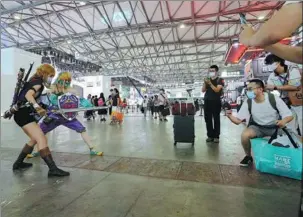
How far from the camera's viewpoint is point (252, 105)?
2174 mm

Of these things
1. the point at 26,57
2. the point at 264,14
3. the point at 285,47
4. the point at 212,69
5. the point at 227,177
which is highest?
the point at 264,14

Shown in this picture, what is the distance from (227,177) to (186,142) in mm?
1527

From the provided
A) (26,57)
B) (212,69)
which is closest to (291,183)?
(212,69)

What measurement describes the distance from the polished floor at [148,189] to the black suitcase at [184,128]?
604 millimetres

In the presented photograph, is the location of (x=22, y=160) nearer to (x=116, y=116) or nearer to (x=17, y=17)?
(x=116, y=116)

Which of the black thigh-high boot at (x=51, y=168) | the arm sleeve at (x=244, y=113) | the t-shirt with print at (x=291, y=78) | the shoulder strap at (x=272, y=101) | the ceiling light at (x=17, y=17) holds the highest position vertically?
the ceiling light at (x=17, y=17)

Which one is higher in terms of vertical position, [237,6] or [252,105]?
[237,6]

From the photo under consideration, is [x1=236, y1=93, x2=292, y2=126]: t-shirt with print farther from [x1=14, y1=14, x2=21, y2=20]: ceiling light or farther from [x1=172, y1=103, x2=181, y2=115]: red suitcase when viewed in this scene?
[x1=14, y1=14, x2=21, y2=20]: ceiling light

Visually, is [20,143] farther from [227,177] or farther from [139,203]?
[227,177]

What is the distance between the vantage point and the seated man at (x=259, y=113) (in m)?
1.84

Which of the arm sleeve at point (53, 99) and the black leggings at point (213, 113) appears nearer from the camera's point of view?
the arm sleeve at point (53, 99)

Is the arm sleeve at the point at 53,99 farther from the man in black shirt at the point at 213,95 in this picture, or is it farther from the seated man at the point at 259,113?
the man in black shirt at the point at 213,95

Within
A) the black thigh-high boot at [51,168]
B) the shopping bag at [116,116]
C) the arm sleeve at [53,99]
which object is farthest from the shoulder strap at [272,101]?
the shopping bag at [116,116]

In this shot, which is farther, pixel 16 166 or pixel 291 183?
pixel 16 166
